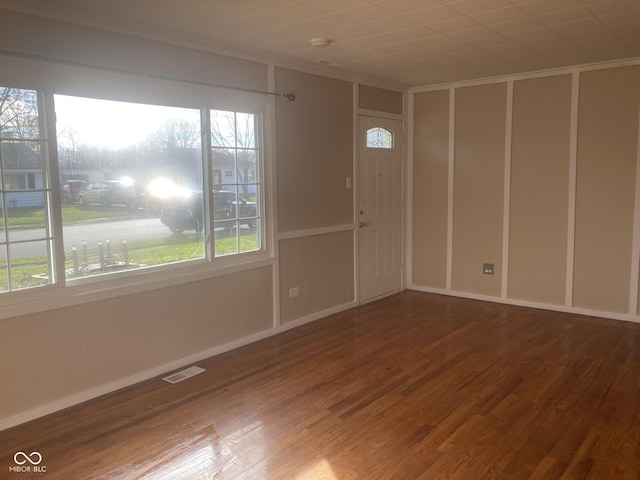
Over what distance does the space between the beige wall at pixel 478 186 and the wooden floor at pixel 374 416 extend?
1376 mm

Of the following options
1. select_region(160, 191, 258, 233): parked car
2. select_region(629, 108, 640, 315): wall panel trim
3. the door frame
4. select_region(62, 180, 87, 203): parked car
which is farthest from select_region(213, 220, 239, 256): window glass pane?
select_region(629, 108, 640, 315): wall panel trim

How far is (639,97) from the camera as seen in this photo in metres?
4.70

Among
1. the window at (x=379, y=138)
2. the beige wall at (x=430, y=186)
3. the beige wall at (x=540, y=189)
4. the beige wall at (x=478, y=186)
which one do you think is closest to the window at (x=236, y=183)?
the window at (x=379, y=138)

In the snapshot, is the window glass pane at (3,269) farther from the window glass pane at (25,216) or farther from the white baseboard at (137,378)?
the white baseboard at (137,378)

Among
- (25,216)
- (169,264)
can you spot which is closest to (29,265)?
(25,216)

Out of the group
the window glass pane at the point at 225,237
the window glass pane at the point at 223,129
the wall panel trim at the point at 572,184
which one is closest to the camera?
the window glass pane at the point at 223,129

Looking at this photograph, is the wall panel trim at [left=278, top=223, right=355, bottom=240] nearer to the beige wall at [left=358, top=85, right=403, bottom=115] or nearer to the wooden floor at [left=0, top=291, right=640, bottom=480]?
the wooden floor at [left=0, top=291, right=640, bottom=480]

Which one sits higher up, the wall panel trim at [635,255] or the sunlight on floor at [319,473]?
the wall panel trim at [635,255]

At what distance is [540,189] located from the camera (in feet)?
17.5

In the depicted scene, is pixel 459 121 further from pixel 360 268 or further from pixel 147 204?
pixel 147 204

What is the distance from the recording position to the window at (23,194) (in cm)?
292

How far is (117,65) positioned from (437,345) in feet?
10.7

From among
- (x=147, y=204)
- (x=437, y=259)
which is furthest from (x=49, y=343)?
(x=437, y=259)

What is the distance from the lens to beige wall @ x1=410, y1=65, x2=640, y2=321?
489 centimetres
